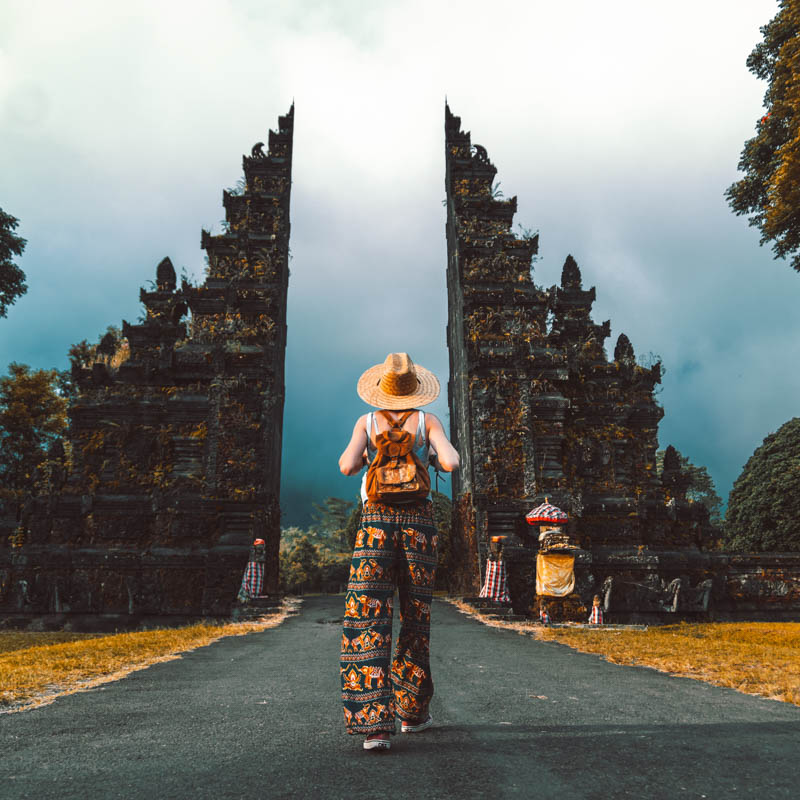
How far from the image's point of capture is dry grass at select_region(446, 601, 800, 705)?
17.3ft

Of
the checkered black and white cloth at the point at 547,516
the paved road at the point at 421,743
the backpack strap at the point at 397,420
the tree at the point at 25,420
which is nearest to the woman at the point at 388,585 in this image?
the backpack strap at the point at 397,420

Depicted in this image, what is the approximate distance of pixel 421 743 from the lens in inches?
124

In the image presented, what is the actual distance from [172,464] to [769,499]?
1800 cm

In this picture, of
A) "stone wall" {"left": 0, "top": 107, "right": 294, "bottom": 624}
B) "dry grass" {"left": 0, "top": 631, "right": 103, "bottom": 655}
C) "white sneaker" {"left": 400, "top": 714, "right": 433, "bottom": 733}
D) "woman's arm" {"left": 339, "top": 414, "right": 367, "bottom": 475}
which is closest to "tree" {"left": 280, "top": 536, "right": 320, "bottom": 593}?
"stone wall" {"left": 0, "top": 107, "right": 294, "bottom": 624}

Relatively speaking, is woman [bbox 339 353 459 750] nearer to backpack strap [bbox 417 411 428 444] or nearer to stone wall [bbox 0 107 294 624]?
backpack strap [bbox 417 411 428 444]

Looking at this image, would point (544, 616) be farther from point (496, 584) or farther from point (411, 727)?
point (411, 727)

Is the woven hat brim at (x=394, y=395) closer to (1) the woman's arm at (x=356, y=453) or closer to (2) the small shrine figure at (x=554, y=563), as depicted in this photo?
(1) the woman's arm at (x=356, y=453)

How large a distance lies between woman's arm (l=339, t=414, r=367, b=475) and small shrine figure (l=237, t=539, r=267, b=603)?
35.5ft

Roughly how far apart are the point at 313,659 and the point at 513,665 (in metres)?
2.19

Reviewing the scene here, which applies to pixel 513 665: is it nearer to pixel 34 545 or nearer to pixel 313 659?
pixel 313 659

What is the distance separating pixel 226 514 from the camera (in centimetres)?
1580

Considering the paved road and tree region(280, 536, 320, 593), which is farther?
tree region(280, 536, 320, 593)

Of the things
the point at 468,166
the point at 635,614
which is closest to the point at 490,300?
the point at 468,166

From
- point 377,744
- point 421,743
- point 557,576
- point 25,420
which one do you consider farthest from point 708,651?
point 25,420
